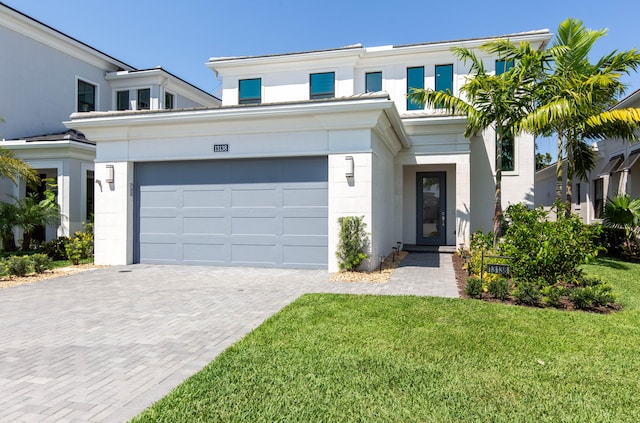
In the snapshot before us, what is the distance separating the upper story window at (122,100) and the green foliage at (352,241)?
16103mm

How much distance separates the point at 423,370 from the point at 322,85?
607 inches

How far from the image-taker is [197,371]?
4.03 meters

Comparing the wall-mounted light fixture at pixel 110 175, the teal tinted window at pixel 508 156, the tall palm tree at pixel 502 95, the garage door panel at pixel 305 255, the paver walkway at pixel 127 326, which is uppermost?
the tall palm tree at pixel 502 95

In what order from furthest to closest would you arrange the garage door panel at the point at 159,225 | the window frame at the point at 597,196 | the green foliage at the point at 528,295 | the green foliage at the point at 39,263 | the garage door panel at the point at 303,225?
the window frame at the point at 597,196 → the garage door panel at the point at 159,225 → the garage door panel at the point at 303,225 → the green foliage at the point at 39,263 → the green foliage at the point at 528,295

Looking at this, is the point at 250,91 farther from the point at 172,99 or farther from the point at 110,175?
the point at 110,175

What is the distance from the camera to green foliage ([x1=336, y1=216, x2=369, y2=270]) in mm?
9375

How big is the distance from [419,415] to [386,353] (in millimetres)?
1292

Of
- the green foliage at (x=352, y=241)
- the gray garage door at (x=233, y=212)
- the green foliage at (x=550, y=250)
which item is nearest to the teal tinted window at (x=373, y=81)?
the gray garage door at (x=233, y=212)

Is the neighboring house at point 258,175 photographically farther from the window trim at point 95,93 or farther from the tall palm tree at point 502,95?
the window trim at point 95,93

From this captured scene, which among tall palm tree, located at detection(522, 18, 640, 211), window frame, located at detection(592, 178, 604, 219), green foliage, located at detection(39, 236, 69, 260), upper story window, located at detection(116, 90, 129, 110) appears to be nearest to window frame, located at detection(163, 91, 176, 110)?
upper story window, located at detection(116, 90, 129, 110)

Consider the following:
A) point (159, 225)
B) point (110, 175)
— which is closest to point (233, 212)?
point (159, 225)

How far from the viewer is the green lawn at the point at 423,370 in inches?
126

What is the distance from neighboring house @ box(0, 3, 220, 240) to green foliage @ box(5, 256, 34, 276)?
207 inches

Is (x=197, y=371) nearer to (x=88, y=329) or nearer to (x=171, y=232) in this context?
(x=88, y=329)
